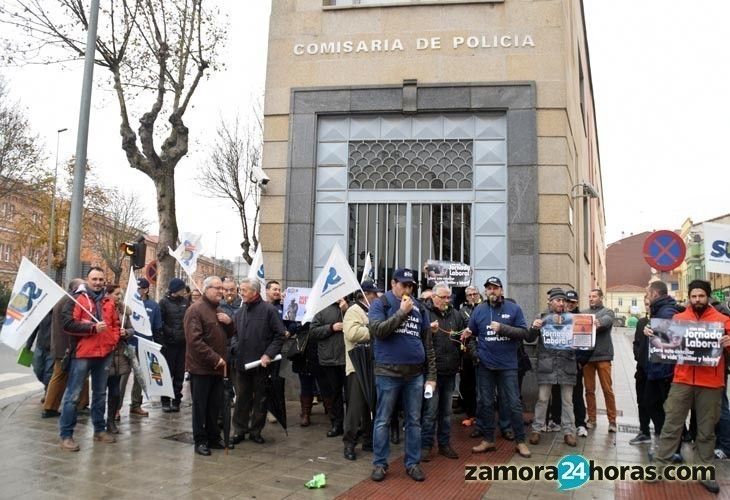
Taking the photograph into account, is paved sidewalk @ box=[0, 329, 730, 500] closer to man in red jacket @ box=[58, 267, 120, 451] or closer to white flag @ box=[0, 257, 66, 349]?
man in red jacket @ box=[58, 267, 120, 451]

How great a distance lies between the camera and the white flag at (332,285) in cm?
677

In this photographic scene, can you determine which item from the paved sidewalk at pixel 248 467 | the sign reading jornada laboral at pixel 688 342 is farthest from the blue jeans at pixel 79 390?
the sign reading jornada laboral at pixel 688 342

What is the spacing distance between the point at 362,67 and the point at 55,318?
21.8 ft

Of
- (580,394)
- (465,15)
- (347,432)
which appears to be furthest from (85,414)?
(465,15)

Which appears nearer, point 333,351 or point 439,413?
point 439,413

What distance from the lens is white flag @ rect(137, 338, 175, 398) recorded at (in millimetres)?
7359

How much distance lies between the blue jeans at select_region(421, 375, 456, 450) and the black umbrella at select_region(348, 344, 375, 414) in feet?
1.98

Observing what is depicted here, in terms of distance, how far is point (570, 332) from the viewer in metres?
7.03

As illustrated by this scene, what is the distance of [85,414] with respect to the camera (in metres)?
8.23

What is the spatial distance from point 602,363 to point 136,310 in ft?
20.7

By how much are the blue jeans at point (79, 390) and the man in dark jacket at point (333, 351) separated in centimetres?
255

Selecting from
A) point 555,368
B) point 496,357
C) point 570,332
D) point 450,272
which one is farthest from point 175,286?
point 570,332

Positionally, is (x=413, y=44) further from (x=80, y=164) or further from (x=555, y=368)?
(x=555, y=368)

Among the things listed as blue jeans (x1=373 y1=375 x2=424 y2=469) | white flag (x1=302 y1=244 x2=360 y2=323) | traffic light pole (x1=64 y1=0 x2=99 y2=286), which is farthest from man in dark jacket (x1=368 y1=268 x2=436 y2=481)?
traffic light pole (x1=64 y1=0 x2=99 y2=286)
